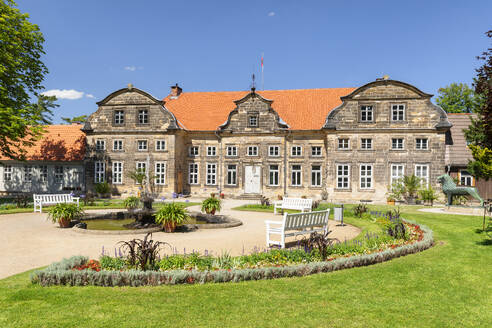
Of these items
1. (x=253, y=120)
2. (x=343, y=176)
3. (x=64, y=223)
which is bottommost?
(x=64, y=223)

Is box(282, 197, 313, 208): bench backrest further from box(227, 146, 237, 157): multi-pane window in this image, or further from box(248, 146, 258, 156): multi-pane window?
box(227, 146, 237, 157): multi-pane window

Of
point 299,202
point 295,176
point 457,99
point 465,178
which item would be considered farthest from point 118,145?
point 457,99

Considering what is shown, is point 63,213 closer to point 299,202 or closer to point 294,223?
point 294,223

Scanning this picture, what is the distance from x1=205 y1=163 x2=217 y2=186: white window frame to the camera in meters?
30.5

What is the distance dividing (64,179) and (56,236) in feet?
76.6

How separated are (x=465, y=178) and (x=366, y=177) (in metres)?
7.32

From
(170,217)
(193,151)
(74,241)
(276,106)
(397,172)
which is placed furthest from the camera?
(276,106)

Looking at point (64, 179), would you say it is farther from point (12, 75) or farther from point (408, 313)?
point (408, 313)

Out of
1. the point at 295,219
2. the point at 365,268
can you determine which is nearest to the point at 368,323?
the point at 365,268

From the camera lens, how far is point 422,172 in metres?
26.6

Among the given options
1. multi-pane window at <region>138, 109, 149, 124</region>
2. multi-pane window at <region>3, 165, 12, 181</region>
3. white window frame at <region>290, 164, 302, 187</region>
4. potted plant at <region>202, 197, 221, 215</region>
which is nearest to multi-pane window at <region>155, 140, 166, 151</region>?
multi-pane window at <region>138, 109, 149, 124</region>

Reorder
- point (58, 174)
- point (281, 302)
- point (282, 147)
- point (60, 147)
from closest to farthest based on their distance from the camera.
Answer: point (281, 302) → point (282, 147) → point (58, 174) → point (60, 147)

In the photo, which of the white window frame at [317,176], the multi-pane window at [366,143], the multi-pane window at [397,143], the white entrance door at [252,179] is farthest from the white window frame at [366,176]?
the white entrance door at [252,179]

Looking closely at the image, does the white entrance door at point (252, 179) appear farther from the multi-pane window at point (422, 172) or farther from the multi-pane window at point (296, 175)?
the multi-pane window at point (422, 172)
